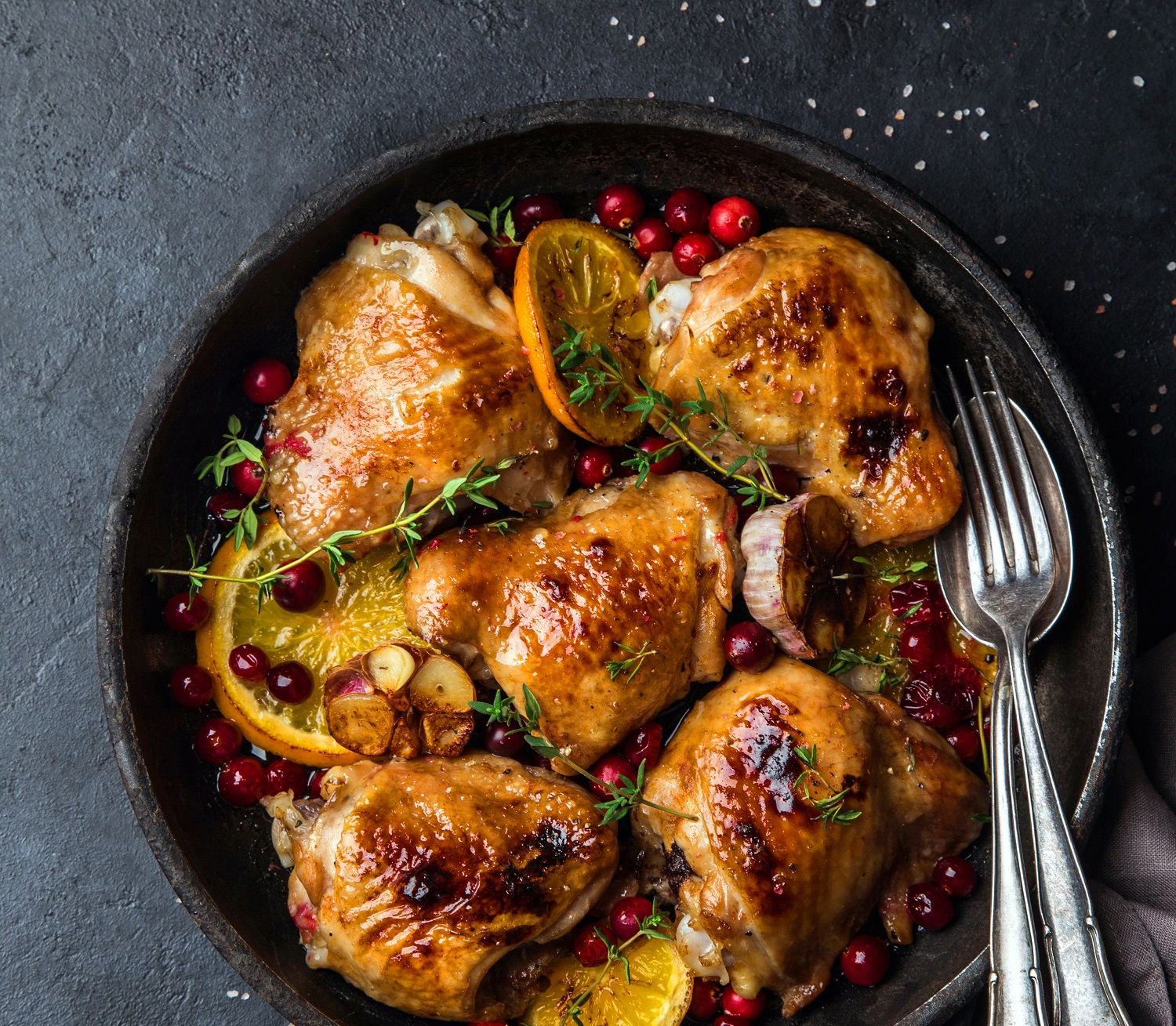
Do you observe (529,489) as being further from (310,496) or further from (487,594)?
(310,496)

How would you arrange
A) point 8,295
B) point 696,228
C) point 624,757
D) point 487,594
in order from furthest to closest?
point 8,295, point 696,228, point 624,757, point 487,594

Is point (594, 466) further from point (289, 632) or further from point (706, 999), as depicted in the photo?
point (706, 999)

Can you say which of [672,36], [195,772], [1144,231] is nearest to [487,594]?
[195,772]

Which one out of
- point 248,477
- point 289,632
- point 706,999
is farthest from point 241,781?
point 706,999

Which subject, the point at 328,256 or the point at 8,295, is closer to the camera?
the point at 328,256

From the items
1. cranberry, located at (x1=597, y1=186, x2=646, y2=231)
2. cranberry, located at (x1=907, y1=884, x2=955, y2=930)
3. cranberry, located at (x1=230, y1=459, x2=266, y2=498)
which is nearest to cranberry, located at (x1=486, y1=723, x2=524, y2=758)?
cranberry, located at (x1=230, y1=459, x2=266, y2=498)

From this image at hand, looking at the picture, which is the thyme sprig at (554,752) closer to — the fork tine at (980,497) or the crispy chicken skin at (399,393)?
the crispy chicken skin at (399,393)

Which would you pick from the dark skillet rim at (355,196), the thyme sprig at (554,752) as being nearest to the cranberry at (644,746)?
the thyme sprig at (554,752)
